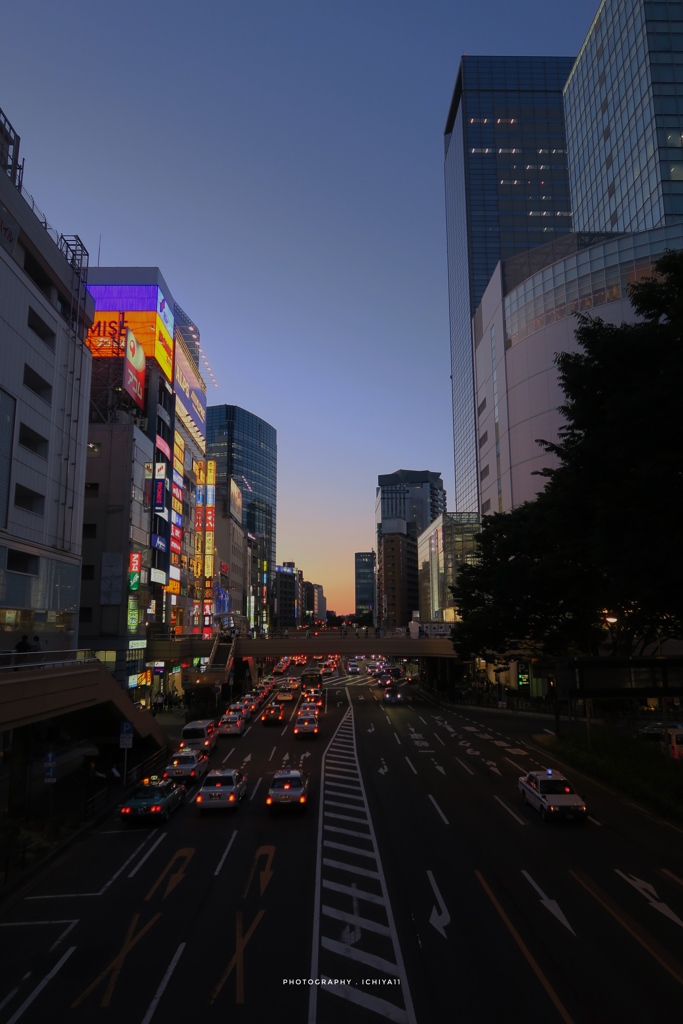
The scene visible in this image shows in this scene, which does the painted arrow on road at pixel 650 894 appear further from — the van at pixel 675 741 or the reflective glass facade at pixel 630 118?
the reflective glass facade at pixel 630 118

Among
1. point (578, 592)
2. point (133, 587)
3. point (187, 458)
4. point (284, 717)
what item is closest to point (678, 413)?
point (578, 592)

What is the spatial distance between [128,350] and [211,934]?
2140 inches

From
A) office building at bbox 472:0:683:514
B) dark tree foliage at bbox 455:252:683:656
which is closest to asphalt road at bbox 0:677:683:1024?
dark tree foliage at bbox 455:252:683:656

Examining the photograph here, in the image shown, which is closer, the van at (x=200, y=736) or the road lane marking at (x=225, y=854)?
the road lane marking at (x=225, y=854)

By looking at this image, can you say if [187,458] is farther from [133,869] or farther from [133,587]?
[133,869]

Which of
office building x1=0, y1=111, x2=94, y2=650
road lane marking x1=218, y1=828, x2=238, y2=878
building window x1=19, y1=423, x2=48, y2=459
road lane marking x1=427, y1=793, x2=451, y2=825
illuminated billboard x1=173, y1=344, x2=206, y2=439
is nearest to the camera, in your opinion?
road lane marking x1=218, y1=828, x2=238, y2=878

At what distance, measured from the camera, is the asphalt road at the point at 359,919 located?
37.2ft

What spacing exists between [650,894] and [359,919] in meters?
7.13

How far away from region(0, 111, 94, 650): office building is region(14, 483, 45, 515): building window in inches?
2.1

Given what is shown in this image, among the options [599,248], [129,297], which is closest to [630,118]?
[599,248]

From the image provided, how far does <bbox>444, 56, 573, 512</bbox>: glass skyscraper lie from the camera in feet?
491

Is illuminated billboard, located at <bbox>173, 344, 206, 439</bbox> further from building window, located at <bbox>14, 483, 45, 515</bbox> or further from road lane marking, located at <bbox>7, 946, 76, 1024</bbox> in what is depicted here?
road lane marking, located at <bbox>7, 946, 76, 1024</bbox>

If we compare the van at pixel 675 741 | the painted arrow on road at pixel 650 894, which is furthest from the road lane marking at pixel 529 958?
the van at pixel 675 741

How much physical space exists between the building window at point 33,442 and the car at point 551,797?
29961 millimetres
